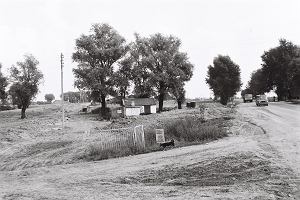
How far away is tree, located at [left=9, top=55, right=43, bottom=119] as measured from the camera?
7394 centimetres

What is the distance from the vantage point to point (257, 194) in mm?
11430

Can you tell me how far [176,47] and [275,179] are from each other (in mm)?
66846

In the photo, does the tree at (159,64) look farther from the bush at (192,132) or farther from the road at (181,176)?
the road at (181,176)

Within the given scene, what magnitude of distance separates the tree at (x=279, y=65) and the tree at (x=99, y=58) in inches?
1259

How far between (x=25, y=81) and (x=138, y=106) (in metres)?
23.6

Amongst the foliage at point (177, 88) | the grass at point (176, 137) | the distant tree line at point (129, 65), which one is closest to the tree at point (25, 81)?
the distant tree line at point (129, 65)

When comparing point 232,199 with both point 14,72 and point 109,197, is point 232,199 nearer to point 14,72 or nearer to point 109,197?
point 109,197

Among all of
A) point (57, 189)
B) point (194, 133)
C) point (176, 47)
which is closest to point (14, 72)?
point (176, 47)

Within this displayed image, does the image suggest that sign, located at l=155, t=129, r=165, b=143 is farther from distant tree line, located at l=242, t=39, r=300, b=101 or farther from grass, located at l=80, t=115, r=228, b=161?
distant tree line, located at l=242, t=39, r=300, b=101

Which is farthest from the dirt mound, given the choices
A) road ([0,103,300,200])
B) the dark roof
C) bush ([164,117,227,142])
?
the dark roof

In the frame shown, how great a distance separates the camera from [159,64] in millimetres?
76875

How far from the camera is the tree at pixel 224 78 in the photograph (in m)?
87.8

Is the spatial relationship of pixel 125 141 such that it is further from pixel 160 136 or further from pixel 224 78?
pixel 224 78

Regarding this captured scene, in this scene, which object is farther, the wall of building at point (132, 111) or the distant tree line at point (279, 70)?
the distant tree line at point (279, 70)
